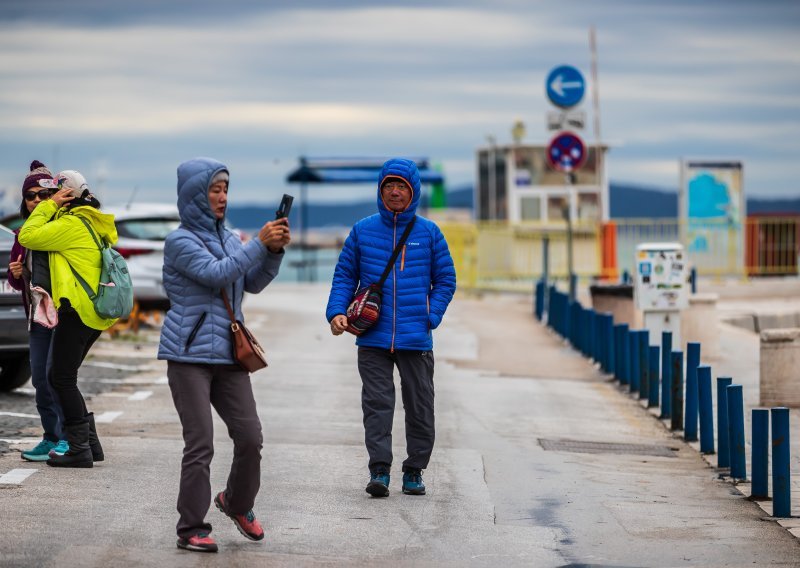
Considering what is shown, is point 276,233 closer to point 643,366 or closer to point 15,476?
point 15,476

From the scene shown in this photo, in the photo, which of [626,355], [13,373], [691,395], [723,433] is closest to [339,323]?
[723,433]

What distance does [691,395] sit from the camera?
11.9 metres

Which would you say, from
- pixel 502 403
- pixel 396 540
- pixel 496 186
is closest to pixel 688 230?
pixel 496 186

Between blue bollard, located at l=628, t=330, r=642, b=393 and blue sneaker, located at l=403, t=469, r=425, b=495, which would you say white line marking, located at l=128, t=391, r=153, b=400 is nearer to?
blue bollard, located at l=628, t=330, r=642, b=393

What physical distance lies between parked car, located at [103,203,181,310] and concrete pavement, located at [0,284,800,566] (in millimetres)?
5191

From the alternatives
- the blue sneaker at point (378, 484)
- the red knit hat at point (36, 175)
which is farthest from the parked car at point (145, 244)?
the blue sneaker at point (378, 484)

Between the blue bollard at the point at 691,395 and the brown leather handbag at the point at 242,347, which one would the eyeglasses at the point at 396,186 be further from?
the blue bollard at the point at 691,395

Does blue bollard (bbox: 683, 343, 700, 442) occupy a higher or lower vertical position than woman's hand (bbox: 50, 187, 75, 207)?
lower

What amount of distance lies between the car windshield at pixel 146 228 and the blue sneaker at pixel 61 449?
1096 cm

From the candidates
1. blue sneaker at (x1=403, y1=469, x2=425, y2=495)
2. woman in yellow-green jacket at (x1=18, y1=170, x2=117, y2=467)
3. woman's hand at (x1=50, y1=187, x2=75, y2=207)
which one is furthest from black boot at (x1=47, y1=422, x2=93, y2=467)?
blue sneaker at (x1=403, y1=469, x2=425, y2=495)

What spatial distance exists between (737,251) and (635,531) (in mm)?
26815

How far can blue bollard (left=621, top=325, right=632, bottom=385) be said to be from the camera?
15.3 meters

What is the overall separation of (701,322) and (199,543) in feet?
42.6

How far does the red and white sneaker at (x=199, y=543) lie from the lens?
23.0 feet
